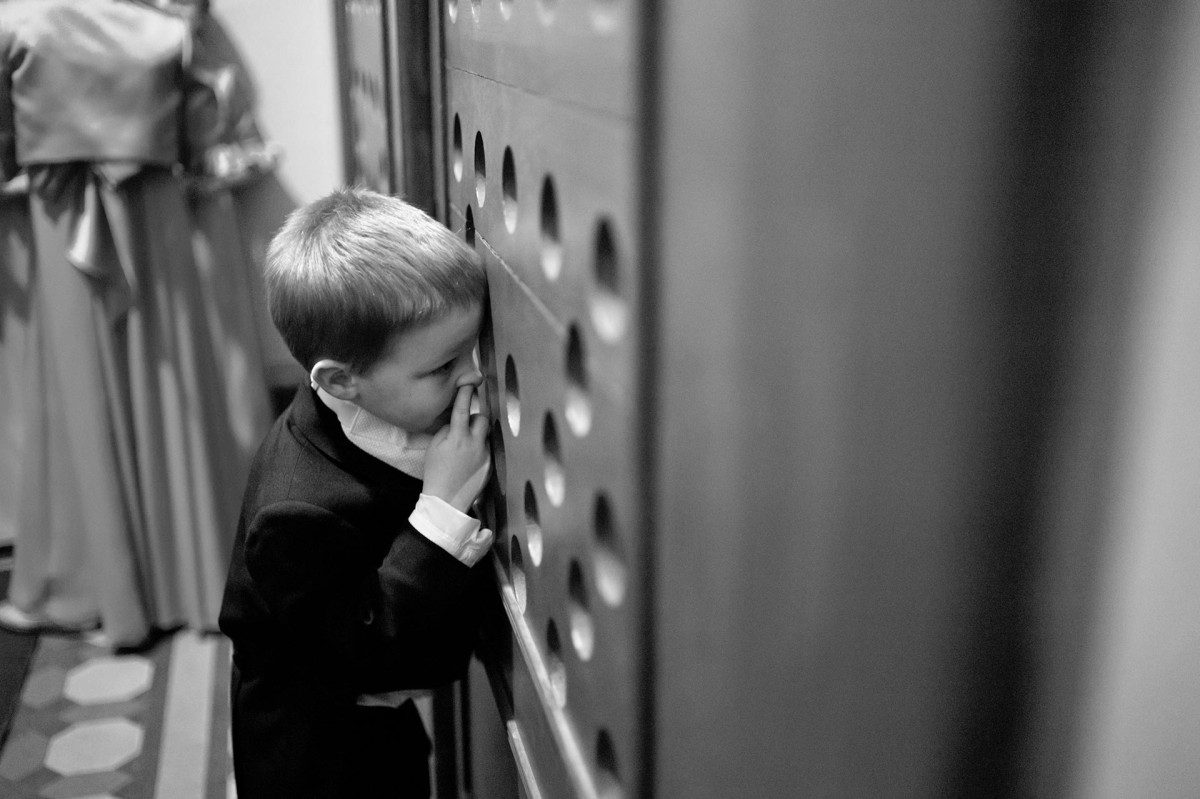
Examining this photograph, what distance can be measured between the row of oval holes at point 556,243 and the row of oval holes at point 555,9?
0.22ft

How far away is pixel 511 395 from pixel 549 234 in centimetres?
17

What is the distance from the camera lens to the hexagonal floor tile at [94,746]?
1.51 meters

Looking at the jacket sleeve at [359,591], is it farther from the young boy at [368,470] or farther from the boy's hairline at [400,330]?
the boy's hairline at [400,330]

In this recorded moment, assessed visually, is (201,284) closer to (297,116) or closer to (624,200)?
(297,116)

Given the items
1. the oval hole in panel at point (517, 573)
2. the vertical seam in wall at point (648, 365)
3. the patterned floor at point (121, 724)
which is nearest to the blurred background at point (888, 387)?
the vertical seam in wall at point (648, 365)

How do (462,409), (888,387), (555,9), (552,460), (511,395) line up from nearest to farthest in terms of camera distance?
(888,387), (555,9), (552,460), (511,395), (462,409)

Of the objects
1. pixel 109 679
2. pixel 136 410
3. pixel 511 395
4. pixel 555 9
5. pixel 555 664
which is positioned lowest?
pixel 109 679

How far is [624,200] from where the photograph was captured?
1.26ft

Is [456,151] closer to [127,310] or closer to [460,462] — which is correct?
[460,462]

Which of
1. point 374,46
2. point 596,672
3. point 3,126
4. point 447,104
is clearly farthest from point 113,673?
point 596,672

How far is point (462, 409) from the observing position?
78 cm

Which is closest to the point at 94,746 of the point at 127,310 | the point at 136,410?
the point at 136,410

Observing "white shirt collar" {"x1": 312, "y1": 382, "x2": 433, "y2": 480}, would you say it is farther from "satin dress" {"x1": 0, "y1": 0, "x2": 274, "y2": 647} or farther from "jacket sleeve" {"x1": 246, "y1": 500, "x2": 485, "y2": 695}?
"satin dress" {"x1": 0, "y1": 0, "x2": 274, "y2": 647}

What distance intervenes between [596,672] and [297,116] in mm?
1590
